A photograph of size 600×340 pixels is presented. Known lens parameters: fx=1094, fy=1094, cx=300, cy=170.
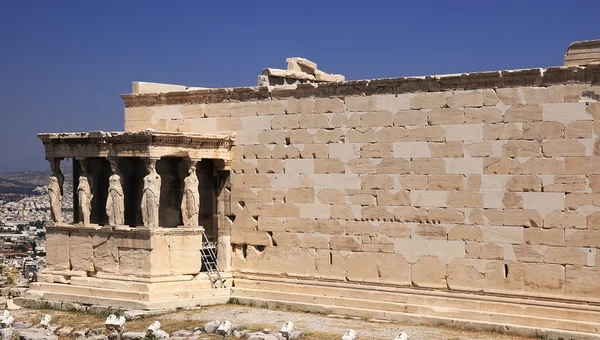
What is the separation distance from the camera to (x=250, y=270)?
2234cm

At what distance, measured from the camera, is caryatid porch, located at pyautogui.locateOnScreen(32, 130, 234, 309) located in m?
21.3

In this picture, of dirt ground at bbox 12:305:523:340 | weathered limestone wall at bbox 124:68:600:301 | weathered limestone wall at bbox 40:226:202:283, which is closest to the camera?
weathered limestone wall at bbox 124:68:600:301

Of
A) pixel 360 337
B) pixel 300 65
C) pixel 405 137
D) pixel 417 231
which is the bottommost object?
pixel 360 337

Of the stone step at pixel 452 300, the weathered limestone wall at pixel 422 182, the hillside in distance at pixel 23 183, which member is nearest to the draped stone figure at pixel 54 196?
the weathered limestone wall at pixel 422 182

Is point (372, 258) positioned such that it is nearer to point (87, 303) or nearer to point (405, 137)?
point (405, 137)

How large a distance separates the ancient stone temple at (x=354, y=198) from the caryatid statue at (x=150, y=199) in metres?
0.04

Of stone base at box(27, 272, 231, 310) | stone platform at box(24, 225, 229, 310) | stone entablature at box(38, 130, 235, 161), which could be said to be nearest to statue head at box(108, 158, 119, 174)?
stone entablature at box(38, 130, 235, 161)

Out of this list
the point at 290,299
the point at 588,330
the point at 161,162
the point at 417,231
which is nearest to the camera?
the point at 588,330

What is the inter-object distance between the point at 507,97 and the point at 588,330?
13.5 feet

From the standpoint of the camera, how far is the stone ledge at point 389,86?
1809 centimetres

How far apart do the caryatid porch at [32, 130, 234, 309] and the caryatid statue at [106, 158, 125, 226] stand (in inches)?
0.8

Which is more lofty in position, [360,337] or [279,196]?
[279,196]

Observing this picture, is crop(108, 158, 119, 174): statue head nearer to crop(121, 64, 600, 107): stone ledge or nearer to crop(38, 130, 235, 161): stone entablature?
crop(38, 130, 235, 161): stone entablature

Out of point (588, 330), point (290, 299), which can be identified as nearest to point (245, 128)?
point (290, 299)
